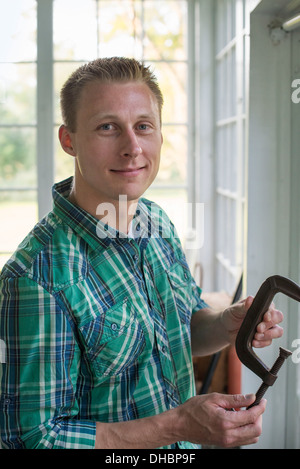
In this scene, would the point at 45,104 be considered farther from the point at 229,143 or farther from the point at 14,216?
the point at 229,143

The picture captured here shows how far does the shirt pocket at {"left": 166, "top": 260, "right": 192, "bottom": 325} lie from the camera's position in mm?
1364

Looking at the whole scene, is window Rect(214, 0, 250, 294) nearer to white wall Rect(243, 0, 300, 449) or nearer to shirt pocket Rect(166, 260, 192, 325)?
white wall Rect(243, 0, 300, 449)

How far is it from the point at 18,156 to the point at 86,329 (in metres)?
2.67

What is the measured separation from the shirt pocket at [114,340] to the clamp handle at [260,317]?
9.2 inches

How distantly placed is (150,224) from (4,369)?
0.55m

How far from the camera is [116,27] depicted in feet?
11.2

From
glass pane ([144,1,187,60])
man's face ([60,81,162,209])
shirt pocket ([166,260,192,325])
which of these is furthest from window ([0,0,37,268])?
man's face ([60,81,162,209])

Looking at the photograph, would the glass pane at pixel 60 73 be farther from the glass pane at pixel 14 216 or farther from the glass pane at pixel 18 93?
the glass pane at pixel 14 216

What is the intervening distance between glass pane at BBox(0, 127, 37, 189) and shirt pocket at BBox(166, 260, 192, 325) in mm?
2344

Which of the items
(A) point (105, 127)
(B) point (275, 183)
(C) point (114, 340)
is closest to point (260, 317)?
(C) point (114, 340)

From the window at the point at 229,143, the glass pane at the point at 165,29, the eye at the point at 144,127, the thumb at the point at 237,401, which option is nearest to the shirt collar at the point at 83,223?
the eye at the point at 144,127

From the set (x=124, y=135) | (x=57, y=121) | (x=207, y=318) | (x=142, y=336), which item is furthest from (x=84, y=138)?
(x=57, y=121)

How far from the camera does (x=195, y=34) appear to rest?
347cm

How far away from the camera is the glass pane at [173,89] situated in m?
3.54
